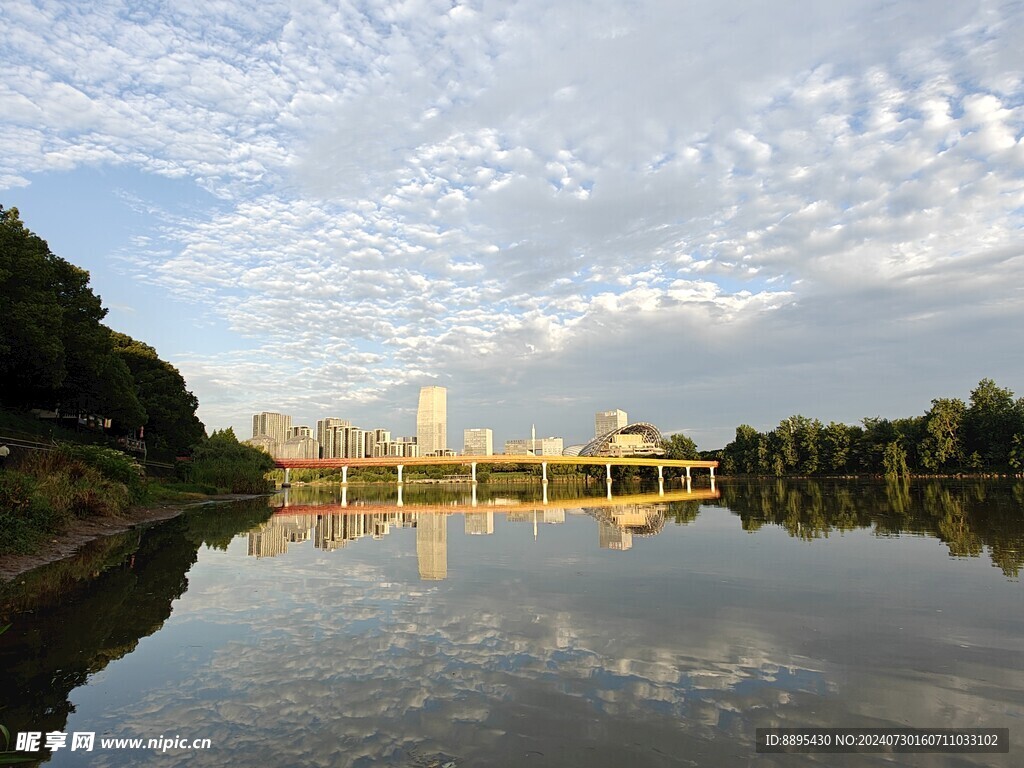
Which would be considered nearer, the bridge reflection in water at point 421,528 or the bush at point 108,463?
the bridge reflection in water at point 421,528

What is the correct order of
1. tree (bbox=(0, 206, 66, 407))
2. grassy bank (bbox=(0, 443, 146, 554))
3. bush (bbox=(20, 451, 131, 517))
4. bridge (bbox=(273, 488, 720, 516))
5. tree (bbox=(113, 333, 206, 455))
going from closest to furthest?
1. grassy bank (bbox=(0, 443, 146, 554))
2. bush (bbox=(20, 451, 131, 517))
3. tree (bbox=(0, 206, 66, 407))
4. bridge (bbox=(273, 488, 720, 516))
5. tree (bbox=(113, 333, 206, 455))

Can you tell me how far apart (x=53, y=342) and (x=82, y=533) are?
20275 millimetres

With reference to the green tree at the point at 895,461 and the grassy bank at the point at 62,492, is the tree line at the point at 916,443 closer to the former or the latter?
the green tree at the point at 895,461

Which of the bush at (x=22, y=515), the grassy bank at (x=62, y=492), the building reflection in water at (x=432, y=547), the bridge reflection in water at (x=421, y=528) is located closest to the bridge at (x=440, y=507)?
the bridge reflection in water at (x=421, y=528)

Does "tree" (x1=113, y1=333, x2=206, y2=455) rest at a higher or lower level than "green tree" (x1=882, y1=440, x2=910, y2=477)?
higher

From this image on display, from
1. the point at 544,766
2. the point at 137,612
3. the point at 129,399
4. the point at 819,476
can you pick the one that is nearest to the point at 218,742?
the point at 544,766

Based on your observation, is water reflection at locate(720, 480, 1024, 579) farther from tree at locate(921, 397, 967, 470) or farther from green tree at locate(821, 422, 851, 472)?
green tree at locate(821, 422, 851, 472)

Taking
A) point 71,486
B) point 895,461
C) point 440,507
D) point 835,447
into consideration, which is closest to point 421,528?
point 71,486

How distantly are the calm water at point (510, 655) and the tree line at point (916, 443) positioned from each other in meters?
92.9

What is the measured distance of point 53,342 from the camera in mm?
37344

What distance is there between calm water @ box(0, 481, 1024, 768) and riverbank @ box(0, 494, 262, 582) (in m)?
0.84

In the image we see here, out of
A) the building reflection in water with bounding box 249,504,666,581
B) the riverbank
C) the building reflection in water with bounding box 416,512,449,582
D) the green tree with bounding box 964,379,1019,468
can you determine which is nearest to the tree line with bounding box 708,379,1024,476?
the green tree with bounding box 964,379,1019,468

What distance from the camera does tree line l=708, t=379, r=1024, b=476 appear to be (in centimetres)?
9250

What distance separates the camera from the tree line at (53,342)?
117 feet
